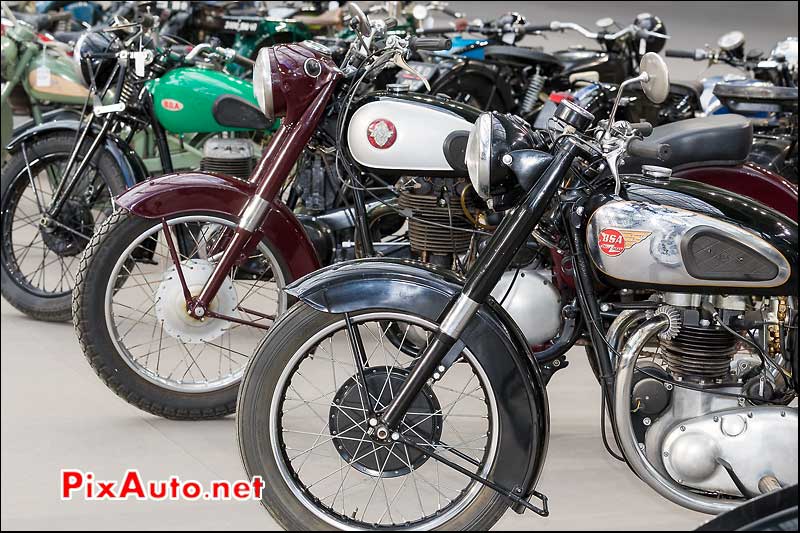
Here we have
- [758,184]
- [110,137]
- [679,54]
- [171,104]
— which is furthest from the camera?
[679,54]

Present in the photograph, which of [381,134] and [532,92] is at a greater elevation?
[381,134]

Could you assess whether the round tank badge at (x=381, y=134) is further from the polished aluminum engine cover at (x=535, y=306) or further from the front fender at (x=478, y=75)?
Answer: the front fender at (x=478, y=75)

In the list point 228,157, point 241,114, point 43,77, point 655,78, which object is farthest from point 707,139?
point 43,77

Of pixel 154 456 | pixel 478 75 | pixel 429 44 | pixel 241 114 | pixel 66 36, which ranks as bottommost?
pixel 154 456

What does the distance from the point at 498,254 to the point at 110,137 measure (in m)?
2.35

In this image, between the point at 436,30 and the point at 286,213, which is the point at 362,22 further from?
the point at 436,30

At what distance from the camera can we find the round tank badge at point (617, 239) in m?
2.35

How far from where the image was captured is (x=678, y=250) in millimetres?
2311

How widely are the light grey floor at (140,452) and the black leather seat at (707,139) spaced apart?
92 centimetres

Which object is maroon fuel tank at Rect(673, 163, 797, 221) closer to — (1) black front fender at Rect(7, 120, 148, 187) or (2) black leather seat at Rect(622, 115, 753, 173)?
(2) black leather seat at Rect(622, 115, 753, 173)

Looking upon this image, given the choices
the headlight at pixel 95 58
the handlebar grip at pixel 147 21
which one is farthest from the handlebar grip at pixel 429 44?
the headlight at pixel 95 58

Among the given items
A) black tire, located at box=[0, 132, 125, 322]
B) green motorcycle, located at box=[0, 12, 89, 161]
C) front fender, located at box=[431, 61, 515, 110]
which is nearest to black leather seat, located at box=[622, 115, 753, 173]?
black tire, located at box=[0, 132, 125, 322]

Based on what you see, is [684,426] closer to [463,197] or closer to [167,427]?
[463,197]

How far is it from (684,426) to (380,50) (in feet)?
4.69
